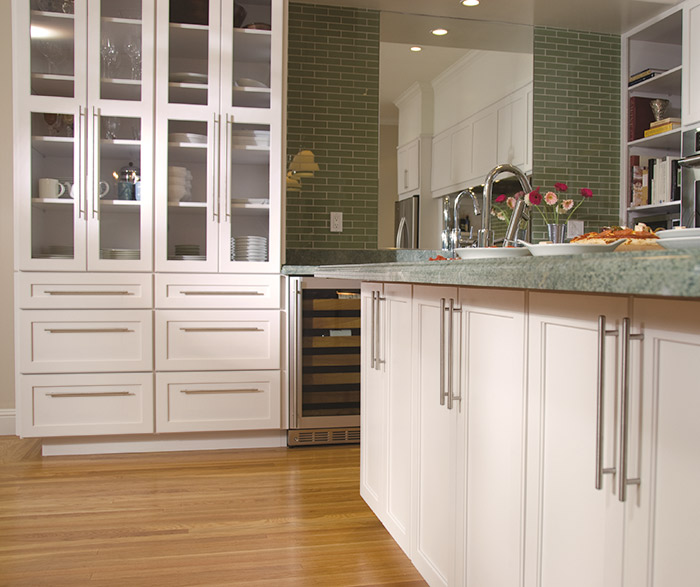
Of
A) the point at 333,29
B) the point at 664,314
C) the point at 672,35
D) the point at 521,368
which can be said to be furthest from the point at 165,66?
the point at 672,35

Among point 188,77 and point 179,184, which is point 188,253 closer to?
point 179,184

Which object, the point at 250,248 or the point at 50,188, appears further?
the point at 250,248

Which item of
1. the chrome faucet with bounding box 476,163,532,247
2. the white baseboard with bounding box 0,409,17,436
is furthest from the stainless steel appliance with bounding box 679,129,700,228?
the white baseboard with bounding box 0,409,17,436

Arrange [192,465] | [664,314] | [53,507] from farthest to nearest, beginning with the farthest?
[192,465], [53,507], [664,314]

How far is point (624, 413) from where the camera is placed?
0.85 meters

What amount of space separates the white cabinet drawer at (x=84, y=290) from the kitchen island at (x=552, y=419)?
164 centimetres

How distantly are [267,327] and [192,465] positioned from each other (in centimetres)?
74

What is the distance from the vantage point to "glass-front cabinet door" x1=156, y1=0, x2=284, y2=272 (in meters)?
3.13

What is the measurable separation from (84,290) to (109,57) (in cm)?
113

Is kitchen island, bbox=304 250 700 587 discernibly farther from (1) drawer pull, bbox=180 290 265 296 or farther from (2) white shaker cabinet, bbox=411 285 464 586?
(1) drawer pull, bbox=180 290 265 296

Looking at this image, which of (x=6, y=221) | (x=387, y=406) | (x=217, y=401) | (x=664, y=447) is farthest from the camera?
(x=6, y=221)

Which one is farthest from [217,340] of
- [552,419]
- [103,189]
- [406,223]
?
[552,419]

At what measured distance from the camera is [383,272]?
5.23 feet

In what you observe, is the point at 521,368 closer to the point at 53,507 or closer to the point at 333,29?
the point at 53,507
